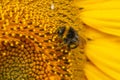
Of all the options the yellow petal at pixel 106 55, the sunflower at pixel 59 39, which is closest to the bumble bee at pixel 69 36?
the sunflower at pixel 59 39

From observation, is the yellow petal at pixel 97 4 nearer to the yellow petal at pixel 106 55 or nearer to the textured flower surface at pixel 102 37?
the textured flower surface at pixel 102 37

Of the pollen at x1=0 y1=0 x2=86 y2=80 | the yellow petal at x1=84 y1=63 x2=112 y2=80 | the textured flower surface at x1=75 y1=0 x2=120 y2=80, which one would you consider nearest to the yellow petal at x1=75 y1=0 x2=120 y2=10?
the textured flower surface at x1=75 y1=0 x2=120 y2=80

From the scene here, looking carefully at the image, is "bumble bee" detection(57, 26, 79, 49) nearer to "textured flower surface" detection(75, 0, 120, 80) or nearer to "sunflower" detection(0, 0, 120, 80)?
"sunflower" detection(0, 0, 120, 80)

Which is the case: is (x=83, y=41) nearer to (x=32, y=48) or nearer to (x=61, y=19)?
(x=61, y=19)

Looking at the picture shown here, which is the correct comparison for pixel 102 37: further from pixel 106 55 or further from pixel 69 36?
pixel 69 36

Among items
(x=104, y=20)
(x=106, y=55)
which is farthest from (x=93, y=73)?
(x=104, y=20)
